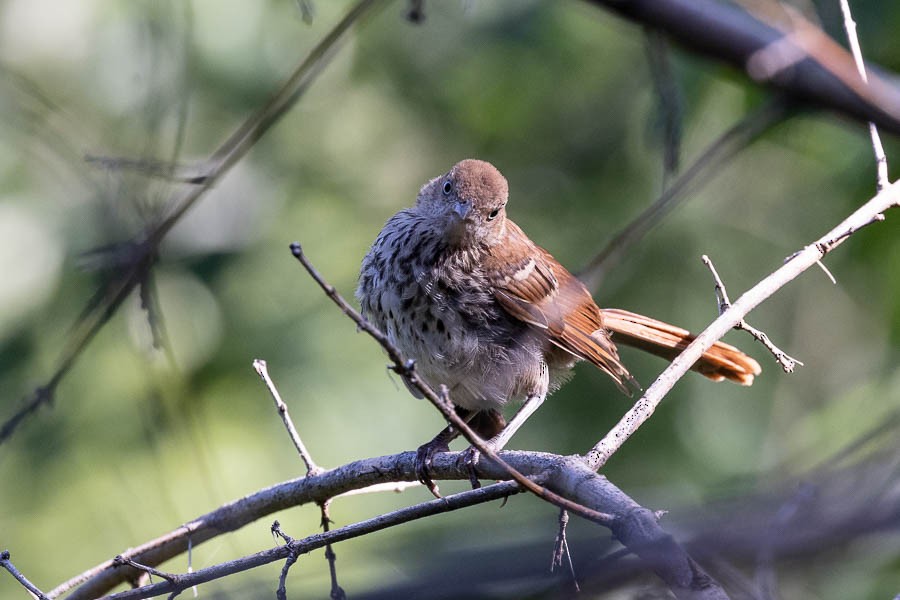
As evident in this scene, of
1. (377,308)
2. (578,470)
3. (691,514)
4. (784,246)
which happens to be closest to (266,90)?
(377,308)

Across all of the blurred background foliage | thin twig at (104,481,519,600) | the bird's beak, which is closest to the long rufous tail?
the blurred background foliage

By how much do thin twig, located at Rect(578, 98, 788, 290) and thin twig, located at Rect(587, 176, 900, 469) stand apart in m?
0.73

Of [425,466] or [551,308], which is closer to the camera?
[425,466]

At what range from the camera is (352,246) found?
687 centimetres

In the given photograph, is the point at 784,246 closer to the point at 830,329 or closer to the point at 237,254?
the point at 830,329

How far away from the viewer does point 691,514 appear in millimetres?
1171

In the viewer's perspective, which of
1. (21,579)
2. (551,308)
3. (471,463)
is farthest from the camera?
(551,308)

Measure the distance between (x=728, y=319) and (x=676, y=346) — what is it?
1288mm

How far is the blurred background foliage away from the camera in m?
5.30

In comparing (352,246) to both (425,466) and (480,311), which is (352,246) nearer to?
(480,311)

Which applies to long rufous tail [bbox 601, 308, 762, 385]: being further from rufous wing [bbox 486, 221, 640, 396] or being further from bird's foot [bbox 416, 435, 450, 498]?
bird's foot [bbox 416, 435, 450, 498]

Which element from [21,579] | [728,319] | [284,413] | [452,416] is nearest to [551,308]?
[728,319]

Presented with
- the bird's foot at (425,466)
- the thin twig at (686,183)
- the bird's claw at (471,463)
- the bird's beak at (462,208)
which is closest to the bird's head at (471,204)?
the bird's beak at (462,208)

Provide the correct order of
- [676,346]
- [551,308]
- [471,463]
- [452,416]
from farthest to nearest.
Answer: [676,346] < [551,308] < [471,463] < [452,416]
